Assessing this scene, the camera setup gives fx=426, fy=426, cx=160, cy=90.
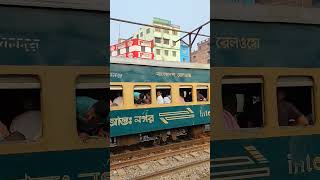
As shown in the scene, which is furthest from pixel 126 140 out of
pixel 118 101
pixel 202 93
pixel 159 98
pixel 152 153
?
pixel 202 93

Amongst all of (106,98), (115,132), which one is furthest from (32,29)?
(115,132)

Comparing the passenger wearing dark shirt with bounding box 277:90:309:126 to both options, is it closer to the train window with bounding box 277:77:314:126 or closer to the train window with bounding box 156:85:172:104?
the train window with bounding box 277:77:314:126

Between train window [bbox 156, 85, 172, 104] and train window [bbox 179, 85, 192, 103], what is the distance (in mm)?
573

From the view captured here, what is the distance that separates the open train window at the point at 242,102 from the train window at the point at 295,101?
0.62 feet

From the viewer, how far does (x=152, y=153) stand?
34.8 feet

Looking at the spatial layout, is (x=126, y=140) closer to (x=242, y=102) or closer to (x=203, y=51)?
(x=203, y=51)

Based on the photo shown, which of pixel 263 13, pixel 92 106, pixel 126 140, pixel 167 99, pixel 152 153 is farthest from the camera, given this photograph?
pixel 167 99

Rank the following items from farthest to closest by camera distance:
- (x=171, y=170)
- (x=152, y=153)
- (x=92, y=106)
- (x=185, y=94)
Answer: (x=185, y=94), (x=152, y=153), (x=171, y=170), (x=92, y=106)

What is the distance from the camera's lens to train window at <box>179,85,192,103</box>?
12.9 m

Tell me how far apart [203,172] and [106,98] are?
5979 mm

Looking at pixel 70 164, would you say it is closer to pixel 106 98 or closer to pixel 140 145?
pixel 106 98

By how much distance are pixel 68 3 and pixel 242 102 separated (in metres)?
1.64

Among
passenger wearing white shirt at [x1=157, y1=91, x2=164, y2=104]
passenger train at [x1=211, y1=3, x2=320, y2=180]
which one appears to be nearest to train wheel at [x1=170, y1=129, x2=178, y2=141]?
passenger wearing white shirt at [x1=157, y1=91, x2=164, y2=104]

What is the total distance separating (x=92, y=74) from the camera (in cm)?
282
